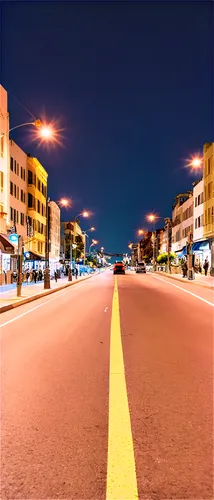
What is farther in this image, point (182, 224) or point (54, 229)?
point (182, 224)

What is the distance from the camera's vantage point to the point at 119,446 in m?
3.86

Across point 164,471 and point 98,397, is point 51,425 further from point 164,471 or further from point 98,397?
point 164,471

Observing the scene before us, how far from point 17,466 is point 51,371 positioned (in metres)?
3.19

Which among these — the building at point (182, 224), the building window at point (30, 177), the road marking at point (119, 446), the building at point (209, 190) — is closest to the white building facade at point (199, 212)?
the building at point (209, 190)

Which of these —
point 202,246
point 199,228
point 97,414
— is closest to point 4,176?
point 202,246

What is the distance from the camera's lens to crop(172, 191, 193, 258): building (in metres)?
71.8

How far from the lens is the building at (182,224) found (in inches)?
2828

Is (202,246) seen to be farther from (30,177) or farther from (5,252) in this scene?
(5,252)

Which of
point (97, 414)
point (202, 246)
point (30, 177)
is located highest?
point (30, 177)

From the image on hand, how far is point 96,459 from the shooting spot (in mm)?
3604

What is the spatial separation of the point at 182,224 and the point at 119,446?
258ft

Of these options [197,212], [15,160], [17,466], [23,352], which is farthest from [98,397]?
[197,212]

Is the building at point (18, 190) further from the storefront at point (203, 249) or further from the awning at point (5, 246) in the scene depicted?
the storefront at point (203, 249)

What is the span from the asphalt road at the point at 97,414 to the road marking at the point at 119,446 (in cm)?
4
